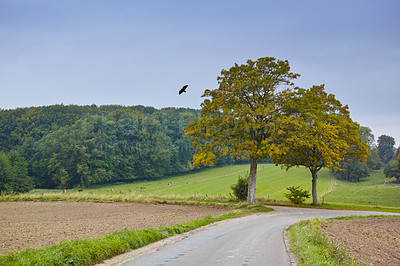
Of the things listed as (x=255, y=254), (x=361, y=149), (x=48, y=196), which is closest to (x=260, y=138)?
(x=361, y=149)

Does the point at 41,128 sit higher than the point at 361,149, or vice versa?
the point at 41,128

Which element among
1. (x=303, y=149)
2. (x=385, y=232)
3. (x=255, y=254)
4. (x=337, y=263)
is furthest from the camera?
(x=303, y=149)

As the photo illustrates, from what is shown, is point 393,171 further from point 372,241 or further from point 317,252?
point 317,252

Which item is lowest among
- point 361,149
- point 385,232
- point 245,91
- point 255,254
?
point 385,232

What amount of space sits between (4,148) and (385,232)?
9371cm

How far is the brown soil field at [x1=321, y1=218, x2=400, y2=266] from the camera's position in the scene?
1132cm

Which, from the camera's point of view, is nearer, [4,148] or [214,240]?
[214,240]

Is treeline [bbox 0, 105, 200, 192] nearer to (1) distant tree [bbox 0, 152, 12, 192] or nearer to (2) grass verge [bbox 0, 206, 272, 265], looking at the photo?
(1) distant tree [bbox 0, 152, 12, 192]

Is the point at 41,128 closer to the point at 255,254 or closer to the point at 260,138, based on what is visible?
the point at 260,138

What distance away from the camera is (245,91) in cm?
2934

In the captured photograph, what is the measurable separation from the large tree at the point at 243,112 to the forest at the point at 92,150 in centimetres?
5071

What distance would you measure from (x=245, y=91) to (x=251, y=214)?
11.0 meters

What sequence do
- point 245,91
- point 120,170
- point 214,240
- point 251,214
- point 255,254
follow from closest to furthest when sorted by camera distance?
point 255,254 → point 214,240 → point 251,214 → point 245,91 → point 120,170

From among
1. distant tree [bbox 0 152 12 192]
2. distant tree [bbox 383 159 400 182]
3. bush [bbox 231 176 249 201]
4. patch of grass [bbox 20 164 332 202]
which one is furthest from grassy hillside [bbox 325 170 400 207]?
distant tree [bbox 0 152 12 192]
